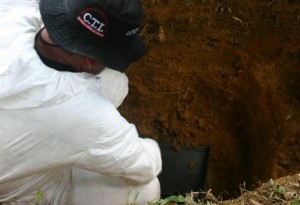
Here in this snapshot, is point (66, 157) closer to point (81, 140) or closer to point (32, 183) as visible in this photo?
point (81, 140)

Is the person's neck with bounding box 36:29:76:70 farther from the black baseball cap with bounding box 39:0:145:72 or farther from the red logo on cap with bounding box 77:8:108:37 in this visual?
the red logo on cap with bounding box 77:8:108:37

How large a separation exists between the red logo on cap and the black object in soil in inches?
79.0

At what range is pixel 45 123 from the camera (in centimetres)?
198

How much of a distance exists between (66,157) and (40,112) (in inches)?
10.0

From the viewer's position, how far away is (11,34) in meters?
2.17

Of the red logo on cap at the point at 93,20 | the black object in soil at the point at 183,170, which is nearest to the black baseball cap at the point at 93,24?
the red logo on cap at the point at 93,20

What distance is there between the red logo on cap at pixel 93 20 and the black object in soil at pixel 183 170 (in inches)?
79.0

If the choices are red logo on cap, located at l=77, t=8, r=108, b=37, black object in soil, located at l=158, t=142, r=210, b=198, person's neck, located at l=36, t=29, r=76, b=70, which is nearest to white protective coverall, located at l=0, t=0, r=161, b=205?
person's neck, located at l=36, t=29, r=76, b=70

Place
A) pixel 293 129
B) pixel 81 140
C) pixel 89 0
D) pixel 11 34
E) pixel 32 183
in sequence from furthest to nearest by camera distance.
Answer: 1. pixel 293 129
2. pixel 32 183
3. pixel 11 34
4. pixel 81 140
5. pixel 89 0

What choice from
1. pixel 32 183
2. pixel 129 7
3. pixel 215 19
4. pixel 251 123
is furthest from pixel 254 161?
pixel 129 7

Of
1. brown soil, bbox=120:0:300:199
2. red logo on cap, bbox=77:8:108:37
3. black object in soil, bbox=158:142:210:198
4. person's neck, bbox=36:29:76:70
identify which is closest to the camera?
red logo on cap, bbox=77:8:108:37

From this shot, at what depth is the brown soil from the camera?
3.46m

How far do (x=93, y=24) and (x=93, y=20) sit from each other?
16 mm

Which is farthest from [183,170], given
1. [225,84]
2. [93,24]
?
[93,24]
